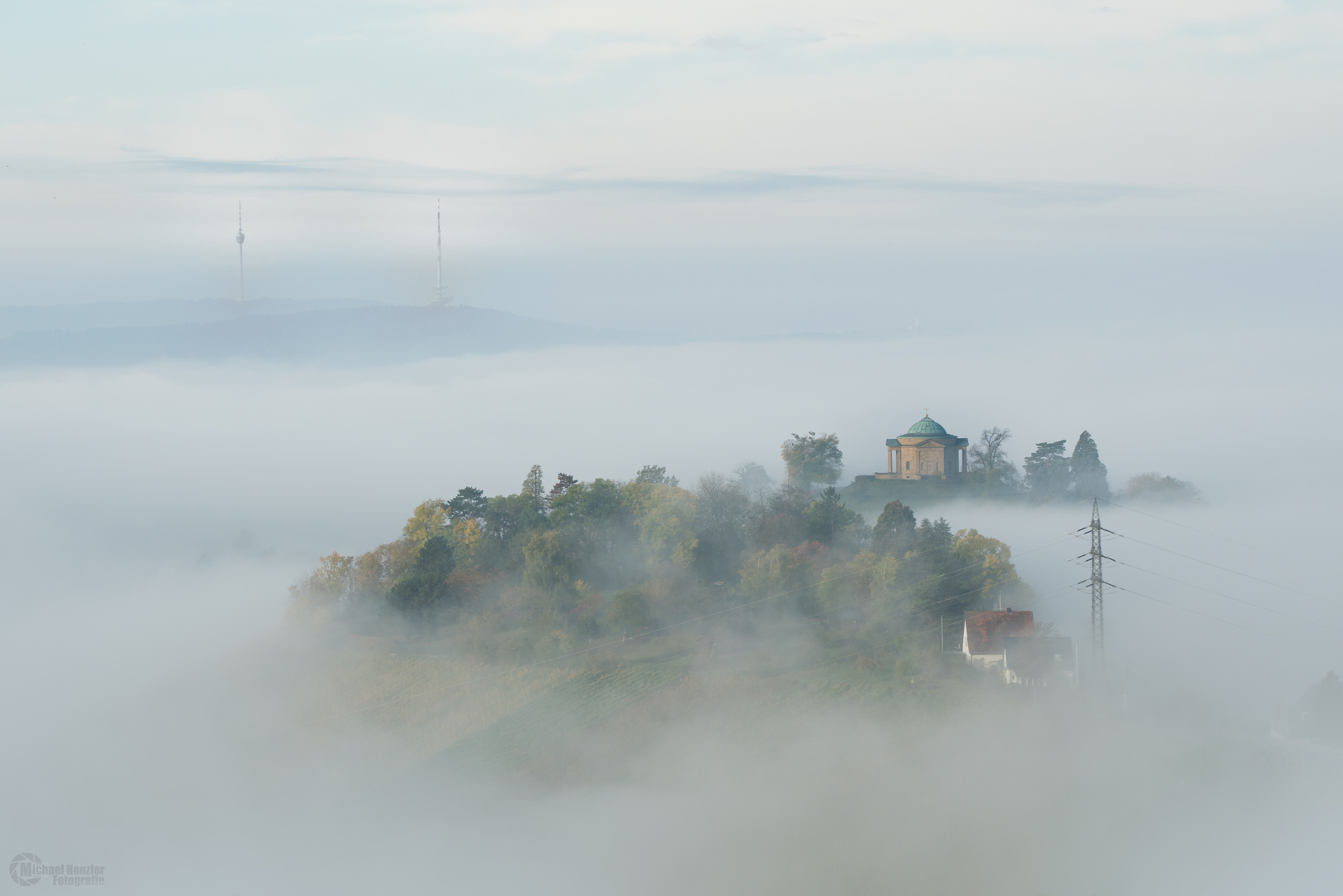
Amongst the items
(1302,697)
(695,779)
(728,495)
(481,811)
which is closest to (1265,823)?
(1302,697)

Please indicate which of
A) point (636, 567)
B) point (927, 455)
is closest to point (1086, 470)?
point (927, 455)

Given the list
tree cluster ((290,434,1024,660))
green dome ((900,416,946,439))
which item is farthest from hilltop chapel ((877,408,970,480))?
tree cluster ((290,434,1024,660))

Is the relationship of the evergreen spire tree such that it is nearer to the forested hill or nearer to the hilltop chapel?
the hilltop chapel

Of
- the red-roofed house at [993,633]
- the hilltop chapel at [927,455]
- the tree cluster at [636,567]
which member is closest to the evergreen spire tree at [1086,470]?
the hilltop chapel at [927,455]

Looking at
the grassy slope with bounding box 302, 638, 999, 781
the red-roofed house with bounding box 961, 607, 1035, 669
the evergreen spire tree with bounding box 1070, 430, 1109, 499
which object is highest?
the evergreen spire tree with bounding box 1070, 430, 1109, 499

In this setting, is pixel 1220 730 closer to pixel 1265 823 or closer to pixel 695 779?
pixel 1265 823

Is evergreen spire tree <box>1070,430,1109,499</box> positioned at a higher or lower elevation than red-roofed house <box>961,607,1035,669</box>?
higher

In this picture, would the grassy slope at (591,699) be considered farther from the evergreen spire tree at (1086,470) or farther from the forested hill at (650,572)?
the evergreen spire tree at (1086,470)

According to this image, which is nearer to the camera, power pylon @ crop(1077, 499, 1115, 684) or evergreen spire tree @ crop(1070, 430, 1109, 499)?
power pylon @ crop(1077, 499, 1115, 684)
